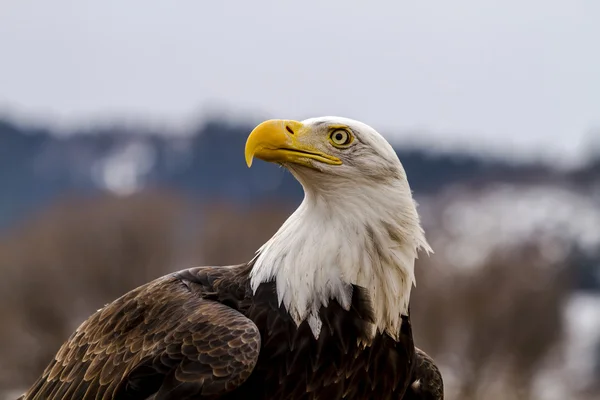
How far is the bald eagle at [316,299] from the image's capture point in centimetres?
511

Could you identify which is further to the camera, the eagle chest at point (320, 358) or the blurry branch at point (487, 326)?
the blurry branch at point (487, 326)

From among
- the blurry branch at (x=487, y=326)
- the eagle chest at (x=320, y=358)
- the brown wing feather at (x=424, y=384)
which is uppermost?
the eagle chest at (x=320, y=358)

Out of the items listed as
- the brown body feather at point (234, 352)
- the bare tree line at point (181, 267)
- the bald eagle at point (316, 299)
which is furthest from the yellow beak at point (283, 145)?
the bare tree line at point (181, 267)

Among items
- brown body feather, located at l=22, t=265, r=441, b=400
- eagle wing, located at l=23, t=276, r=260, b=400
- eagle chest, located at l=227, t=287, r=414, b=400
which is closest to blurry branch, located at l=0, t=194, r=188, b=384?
eagle wing, located at l=23, t=276, r=260, b=400

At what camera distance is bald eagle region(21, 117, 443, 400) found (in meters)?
5.11

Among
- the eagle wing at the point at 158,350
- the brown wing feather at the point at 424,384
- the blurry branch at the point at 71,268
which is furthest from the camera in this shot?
the blurry branch at the point at 71,268

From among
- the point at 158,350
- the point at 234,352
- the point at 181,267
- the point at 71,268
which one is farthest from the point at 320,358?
the point at 71,268

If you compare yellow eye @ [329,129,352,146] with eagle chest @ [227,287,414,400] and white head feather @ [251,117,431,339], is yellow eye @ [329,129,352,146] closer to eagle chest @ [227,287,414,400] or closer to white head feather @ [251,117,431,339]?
white head feather @ [251,117,431,339]

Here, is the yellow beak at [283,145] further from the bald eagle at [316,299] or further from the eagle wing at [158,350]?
the eagle wing at [158,350]

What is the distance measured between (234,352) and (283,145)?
46.1 inches

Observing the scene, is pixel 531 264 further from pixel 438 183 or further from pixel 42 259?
pixel 438 183

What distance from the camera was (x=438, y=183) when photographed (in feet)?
321

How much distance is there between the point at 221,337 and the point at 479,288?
36.8 m

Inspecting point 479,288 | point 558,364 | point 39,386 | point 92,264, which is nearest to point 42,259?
point 92,264
